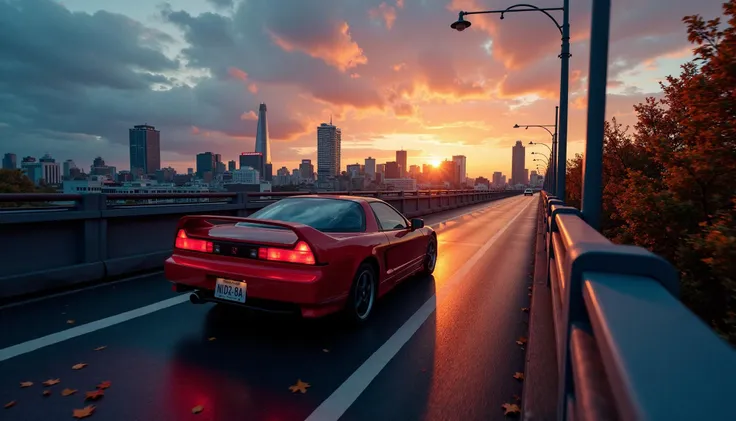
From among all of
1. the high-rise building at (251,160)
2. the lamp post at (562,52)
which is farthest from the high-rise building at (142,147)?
the lamp post at (562,52)

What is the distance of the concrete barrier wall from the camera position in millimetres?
5832

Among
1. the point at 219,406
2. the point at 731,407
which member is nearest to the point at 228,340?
the point at 219,406

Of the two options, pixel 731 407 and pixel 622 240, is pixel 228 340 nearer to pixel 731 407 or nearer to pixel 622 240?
pixel 731 407

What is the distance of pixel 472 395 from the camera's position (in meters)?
3.43

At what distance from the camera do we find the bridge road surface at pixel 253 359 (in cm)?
315

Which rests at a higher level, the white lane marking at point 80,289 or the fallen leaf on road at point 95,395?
the white lane marking at point 80,289

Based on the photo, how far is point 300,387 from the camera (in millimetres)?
3436

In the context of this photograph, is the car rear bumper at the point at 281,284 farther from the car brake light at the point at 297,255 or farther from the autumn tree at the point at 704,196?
the autumn tree at the point at 704,196

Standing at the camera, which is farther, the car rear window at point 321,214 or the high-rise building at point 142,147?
the high-rise building at point 142,147

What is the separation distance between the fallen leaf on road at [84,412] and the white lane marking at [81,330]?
1498 millimetres

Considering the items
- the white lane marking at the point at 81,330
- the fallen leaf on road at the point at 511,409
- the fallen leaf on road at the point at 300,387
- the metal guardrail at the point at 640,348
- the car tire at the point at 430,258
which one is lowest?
the fallen leaf on road at the point at 511,409

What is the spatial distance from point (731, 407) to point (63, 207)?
837 cm

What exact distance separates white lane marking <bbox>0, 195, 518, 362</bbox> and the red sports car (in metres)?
0.89

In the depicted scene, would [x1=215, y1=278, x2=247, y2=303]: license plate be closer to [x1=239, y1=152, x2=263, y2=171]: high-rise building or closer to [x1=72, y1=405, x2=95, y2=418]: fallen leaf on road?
[x1=72, y1=405, x2=95, y2=418]: fallen leaf on road
